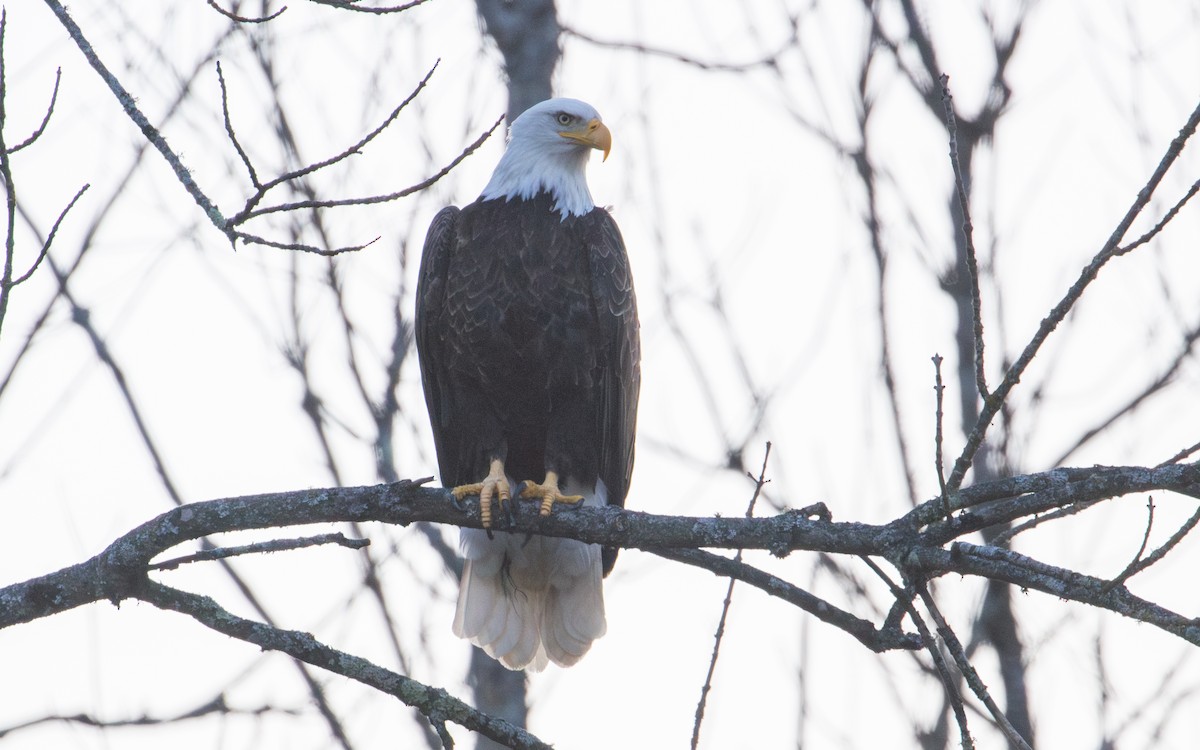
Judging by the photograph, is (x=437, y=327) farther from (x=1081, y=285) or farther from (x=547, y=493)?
(x=1081, y=285)

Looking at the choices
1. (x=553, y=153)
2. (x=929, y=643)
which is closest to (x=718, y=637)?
(x=929, y=643)

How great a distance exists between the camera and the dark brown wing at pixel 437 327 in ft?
14.6

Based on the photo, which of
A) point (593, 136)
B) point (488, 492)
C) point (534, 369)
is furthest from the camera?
point (593, 136)

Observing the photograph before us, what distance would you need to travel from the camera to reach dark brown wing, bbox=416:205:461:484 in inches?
175

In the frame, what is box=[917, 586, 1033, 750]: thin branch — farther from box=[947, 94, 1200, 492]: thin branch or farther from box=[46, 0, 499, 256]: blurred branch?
box=[46, 0, 499, 256]: blurred branch

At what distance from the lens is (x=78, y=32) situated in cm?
272

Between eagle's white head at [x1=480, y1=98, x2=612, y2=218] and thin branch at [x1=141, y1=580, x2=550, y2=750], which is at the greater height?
eagle's white head at [x1=480, y1=98, x2=612, y2=218]

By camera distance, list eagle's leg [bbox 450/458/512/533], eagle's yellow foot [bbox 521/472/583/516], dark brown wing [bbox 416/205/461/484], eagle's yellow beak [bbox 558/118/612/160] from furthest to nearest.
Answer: eagle's yellow beak [bbox 558/118/612/160] < dark brown wing [bbox 416/205/461/484] < eagle's yellow foot [bbox 521/472/583/516] < eagle's leg [bbox 450/458/512/533]

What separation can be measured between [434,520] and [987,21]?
307cm

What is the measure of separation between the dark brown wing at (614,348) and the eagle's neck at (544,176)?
5.0 inches

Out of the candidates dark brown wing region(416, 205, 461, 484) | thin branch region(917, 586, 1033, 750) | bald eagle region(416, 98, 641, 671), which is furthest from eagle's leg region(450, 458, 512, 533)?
thin branch region(917, 586, 1033, 750)

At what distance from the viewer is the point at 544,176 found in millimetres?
4812

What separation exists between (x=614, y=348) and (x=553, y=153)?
0.89 meters

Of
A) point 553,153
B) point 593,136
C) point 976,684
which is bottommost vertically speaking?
point 976,684
